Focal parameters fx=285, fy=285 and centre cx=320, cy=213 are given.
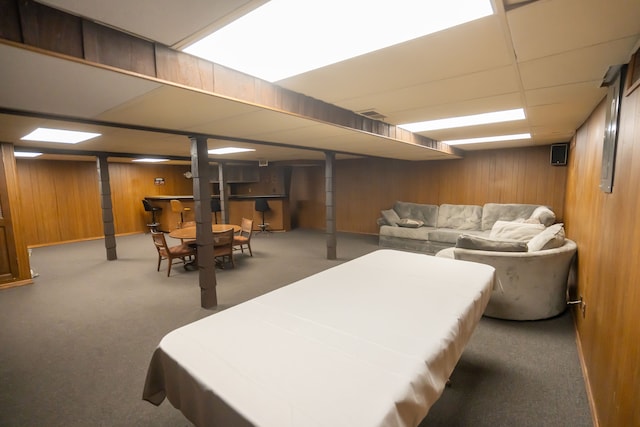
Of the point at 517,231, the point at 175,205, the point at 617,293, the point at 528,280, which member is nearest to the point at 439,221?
the point at 517,231

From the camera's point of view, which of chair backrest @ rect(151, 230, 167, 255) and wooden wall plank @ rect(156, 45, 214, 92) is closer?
wooden wall plank @ rect(156, 45, 214, 92)

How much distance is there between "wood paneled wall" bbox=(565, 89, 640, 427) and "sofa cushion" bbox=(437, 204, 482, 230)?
3849mm

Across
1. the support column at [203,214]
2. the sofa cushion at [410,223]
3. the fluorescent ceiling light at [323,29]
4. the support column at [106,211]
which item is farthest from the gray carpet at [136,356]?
the sofa cushion at [410,223]

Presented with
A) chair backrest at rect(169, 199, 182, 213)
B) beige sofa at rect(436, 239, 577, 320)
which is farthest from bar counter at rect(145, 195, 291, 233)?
beige sofa at rect(436, 239, 577, 320)

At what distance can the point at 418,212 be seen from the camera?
674 cm

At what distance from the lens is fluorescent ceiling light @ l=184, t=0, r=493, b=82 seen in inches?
42.2

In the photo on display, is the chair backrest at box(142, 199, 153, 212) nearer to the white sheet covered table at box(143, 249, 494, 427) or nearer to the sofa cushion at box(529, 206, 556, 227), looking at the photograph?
the white sheet covered table at box(143, 249, 494, 427)

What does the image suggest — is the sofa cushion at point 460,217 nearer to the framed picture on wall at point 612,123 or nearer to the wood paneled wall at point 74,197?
the framed picture on wall at point 612,123

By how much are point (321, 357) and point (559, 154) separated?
612 cm

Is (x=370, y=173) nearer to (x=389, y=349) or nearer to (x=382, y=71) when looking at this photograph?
(x=382, y=71)

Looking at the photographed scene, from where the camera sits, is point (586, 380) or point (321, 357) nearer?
point (321, 357)

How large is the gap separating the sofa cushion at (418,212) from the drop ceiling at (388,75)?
3.76 meters

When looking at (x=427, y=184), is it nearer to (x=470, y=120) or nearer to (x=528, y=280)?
(x=470, y=120)

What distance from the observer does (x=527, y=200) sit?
228 inches
